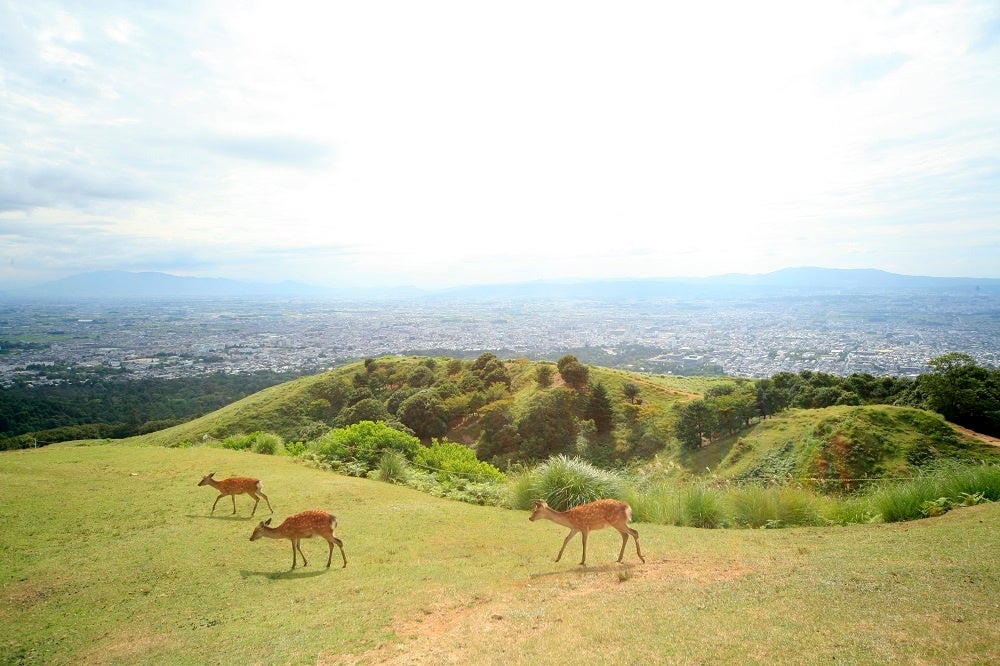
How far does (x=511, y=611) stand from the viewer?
5.81 meters

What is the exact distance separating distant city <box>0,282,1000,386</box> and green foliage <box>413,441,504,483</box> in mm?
44129

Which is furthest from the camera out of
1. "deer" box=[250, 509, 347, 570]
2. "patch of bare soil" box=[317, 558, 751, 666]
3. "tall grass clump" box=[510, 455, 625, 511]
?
"tall grass clump" box=[510, 455, 625, 511]

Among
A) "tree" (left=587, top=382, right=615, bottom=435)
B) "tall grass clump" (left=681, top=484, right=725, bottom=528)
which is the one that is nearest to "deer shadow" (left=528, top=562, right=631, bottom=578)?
"tall grass clump" (left=681, top=484, right=725, bottom=528)

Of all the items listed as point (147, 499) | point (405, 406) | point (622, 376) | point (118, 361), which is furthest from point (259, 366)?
point (147, 499)

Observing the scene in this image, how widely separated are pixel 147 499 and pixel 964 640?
1333cm

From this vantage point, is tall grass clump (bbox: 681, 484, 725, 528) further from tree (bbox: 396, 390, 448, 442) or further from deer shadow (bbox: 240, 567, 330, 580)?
tree (bbox: 396, 390, 448, 442)

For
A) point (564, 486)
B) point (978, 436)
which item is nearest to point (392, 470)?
point (564, 486)

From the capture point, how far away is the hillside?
1864 centimetres

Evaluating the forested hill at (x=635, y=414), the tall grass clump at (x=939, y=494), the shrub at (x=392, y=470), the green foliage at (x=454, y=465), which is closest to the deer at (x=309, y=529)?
the shrub at (x=392, y=470)

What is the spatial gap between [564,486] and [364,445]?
28.5ft

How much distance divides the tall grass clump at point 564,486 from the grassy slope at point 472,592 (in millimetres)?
1806

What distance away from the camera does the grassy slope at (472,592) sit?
14.7 feet

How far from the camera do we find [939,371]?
2055 cm

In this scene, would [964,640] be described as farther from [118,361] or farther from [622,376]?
[118,361]
